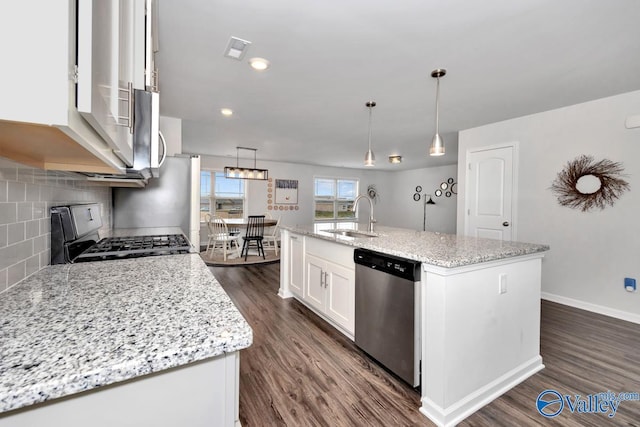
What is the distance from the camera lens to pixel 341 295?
2.45m

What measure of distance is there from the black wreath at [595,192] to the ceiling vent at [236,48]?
3.64 meters

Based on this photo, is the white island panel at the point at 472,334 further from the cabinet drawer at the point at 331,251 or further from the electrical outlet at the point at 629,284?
the electrical outlet at the point at 629,284

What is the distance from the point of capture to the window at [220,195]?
7102 mm

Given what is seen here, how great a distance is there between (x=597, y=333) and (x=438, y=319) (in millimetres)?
2217

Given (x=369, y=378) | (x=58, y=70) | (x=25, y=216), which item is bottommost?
(x=369, y=378)

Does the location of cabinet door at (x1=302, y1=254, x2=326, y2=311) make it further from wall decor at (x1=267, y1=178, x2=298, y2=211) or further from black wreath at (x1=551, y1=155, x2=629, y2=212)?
wall decor at (x1=267, y1=178, x2=298, y2=211)

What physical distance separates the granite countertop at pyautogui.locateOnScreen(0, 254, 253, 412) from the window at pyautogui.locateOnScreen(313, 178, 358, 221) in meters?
7.71

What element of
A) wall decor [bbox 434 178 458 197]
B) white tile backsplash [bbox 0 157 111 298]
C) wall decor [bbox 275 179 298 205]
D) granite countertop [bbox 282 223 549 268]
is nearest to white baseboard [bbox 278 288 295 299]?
granite countertop [bbox 282 223 549 268]

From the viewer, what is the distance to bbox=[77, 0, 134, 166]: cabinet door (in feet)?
1.48

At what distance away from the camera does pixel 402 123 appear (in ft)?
13.1

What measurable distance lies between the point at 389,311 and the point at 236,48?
2136 mm

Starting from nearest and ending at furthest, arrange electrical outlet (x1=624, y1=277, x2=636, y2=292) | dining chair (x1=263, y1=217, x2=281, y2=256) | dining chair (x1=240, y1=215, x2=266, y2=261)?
electrical outlet (x1=624, y1=277, x2=636, y2=292), dining chair (x1=240, y1=215, x2=266, y2=261), dining chair (x1=263, y1=217, x2=281, y2=256)

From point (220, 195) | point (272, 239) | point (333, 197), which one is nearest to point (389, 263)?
point (272, 239)

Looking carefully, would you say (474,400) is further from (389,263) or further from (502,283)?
(389,263)
